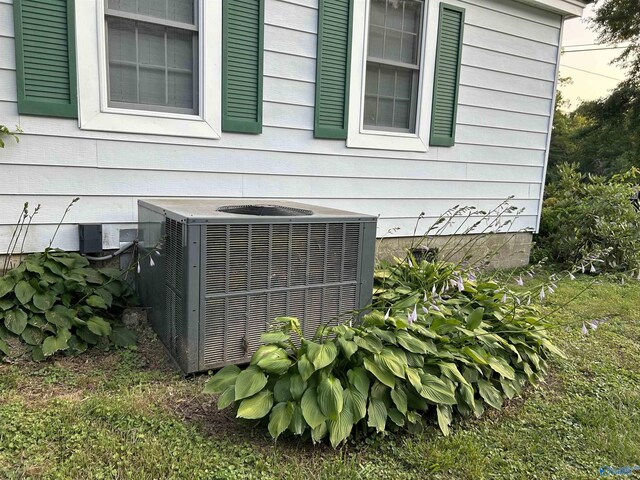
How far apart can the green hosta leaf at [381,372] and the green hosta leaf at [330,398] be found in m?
0.18

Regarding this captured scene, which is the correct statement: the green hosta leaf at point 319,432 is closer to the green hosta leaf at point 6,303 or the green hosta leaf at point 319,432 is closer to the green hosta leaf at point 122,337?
the green hosta leaf at point 122,337

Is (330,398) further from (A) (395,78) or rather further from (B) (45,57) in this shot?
(A) (395,78)

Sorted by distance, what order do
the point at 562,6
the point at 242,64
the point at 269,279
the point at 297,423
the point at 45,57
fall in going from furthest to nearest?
the point at 562,6 → the point at 242,64 → the point at 45,57 → the point at 269,279 → the point at 297,423

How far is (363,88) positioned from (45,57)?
2.57 m

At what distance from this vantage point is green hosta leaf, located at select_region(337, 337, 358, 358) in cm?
212

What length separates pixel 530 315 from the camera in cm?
304

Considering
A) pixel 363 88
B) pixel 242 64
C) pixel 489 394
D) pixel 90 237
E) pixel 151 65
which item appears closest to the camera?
pixel 489 394

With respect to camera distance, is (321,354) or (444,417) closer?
(321,354)

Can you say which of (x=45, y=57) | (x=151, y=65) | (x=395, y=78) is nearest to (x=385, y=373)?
(x=151, y=65)

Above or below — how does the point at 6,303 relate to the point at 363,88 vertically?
below

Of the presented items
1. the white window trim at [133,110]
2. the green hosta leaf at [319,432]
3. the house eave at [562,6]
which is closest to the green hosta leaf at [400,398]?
the green hosta leaf at [319,432]

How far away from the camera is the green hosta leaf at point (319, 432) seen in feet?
6.40

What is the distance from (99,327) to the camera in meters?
2.82

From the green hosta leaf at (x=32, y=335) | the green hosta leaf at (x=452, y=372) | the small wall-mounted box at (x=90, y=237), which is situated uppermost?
the small wall-mounted box at (x=90, y=237)
